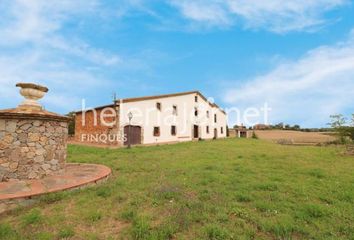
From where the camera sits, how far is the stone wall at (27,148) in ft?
20.6

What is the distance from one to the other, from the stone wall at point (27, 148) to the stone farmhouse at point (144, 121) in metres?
11.2

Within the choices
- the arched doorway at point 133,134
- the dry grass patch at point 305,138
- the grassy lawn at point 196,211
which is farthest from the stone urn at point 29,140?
the dry grass patch at point 305,138

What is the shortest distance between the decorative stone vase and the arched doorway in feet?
44.1

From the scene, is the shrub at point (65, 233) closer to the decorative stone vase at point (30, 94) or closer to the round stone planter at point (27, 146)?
the round stone planter at point (27, 146)

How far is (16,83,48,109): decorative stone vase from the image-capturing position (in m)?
7.11

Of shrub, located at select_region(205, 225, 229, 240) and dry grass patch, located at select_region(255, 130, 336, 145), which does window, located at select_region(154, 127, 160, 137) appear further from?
shrub, located at select_region(205, 225, 229, 240)

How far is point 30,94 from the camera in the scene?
720 centimetres

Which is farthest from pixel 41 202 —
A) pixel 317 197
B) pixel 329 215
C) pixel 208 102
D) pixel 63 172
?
pixel 208 102

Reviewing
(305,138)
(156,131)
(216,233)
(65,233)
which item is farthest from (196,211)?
(305,138)

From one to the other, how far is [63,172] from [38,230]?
3.79 meters

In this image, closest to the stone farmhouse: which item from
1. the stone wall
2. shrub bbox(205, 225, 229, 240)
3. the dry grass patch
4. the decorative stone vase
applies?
the dry grass patch

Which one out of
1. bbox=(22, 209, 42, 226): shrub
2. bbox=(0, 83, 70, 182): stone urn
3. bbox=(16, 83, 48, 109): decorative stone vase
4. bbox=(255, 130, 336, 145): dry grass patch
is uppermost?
bbox=(16, 83, 48, 109): decorative stone vase

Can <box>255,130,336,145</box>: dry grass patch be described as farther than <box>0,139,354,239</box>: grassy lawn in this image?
Yes

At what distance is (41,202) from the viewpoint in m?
5.04
